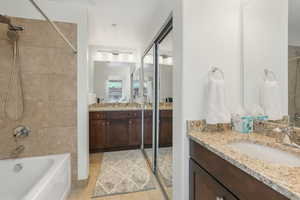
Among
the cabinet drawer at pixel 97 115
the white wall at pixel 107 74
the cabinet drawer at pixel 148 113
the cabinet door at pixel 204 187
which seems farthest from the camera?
the white wall at pixel 107 74

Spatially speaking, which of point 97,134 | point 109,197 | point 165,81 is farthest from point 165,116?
point 97,134

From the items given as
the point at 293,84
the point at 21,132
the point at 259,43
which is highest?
the point at 259,43

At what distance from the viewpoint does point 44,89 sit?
179 cm

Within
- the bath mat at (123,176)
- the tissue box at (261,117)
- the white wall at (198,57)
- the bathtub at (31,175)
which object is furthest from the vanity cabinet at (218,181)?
the bathtub at (31,175)

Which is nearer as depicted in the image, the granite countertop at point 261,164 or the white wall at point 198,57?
the granite countertop at point 261,164

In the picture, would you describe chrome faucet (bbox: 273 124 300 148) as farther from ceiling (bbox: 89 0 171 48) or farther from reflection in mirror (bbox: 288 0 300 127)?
ceiling (bbox: 89 0 171 48)

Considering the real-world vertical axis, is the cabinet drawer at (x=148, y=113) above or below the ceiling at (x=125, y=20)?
below

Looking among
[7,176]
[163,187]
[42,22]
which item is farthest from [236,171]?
[42,22]

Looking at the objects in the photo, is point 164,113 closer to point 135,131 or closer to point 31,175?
point 135,131

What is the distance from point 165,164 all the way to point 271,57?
1.52 meters

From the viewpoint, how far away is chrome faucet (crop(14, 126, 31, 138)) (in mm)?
1690

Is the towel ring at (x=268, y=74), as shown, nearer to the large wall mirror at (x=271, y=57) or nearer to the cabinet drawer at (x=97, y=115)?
the large wall mirror at (x=271, y=57)

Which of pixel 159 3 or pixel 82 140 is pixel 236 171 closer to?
pixel 82 140

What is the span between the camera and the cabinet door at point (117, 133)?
291 centimetres
